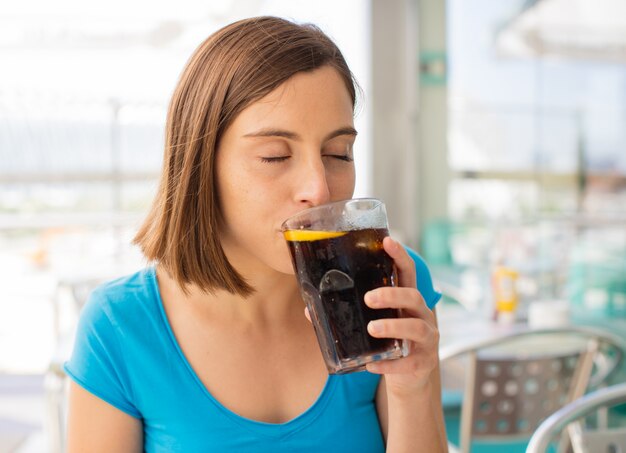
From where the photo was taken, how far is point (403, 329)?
3.01 ft

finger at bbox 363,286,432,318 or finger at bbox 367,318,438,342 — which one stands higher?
finger at bbox 363,286,432,318

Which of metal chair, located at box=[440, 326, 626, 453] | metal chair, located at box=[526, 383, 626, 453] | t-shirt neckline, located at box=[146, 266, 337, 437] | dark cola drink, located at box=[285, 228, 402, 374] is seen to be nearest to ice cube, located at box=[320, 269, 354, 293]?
dark cola drink, located at box=[285, 228, 402, 374]

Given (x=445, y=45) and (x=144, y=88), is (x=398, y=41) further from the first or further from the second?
(x=144, y=88)

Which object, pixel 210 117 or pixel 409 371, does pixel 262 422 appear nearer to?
pixel 409 371

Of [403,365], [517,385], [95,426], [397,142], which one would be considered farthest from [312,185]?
[397,142]

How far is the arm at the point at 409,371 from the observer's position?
92 cm

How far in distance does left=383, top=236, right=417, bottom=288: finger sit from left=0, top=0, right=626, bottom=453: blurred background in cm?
48

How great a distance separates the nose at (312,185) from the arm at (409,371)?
12 centimetres

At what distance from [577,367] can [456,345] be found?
16.5 inches

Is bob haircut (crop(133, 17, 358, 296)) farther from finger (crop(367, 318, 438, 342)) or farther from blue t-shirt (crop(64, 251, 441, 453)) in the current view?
finger (crop(367, 318, 438, 342))

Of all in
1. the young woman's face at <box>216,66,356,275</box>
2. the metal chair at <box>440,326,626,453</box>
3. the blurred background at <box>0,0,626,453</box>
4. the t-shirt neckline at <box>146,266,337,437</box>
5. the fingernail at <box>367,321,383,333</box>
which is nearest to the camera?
the fingernail at <box>367,321,383,333</box>

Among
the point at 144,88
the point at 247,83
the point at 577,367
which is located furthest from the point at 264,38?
the point at 144,88

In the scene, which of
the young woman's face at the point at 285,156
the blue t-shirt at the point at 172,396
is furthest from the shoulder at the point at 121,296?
the young woman's face at the point at 285,156

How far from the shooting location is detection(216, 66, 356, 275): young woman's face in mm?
1025
